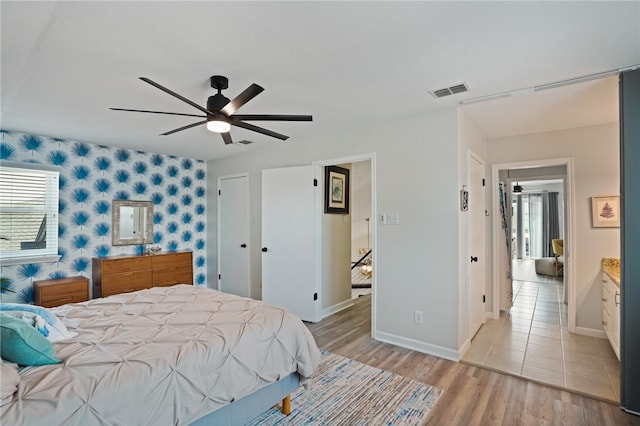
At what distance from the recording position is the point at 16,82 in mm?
2312

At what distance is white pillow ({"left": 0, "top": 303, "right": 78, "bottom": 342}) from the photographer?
5.52 ft

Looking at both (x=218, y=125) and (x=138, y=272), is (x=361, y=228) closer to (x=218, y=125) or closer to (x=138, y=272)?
(x=138, y=272)

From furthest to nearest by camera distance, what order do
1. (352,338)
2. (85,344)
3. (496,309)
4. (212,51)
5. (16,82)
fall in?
1. (496,309)
2. (352,338)
3. (16,82)
4. (212,51)
5. (85,344)

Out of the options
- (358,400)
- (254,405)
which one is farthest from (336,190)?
(254,405)

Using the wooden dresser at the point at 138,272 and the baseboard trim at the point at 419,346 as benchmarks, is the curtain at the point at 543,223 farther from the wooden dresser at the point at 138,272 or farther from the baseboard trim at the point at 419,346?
the wooden dresser at the point at 138,272

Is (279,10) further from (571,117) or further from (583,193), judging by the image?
(583,193)

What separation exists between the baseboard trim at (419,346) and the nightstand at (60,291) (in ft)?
11.7

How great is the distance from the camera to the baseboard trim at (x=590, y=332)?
3.38m

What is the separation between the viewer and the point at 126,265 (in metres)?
4.14

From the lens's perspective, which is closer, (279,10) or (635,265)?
(279,10)

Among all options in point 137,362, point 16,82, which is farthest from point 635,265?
point 16,82

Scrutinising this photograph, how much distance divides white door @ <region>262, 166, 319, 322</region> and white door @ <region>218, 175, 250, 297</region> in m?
0.63

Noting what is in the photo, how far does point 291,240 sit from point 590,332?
365 centimetres

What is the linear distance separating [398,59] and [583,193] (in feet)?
9.87
